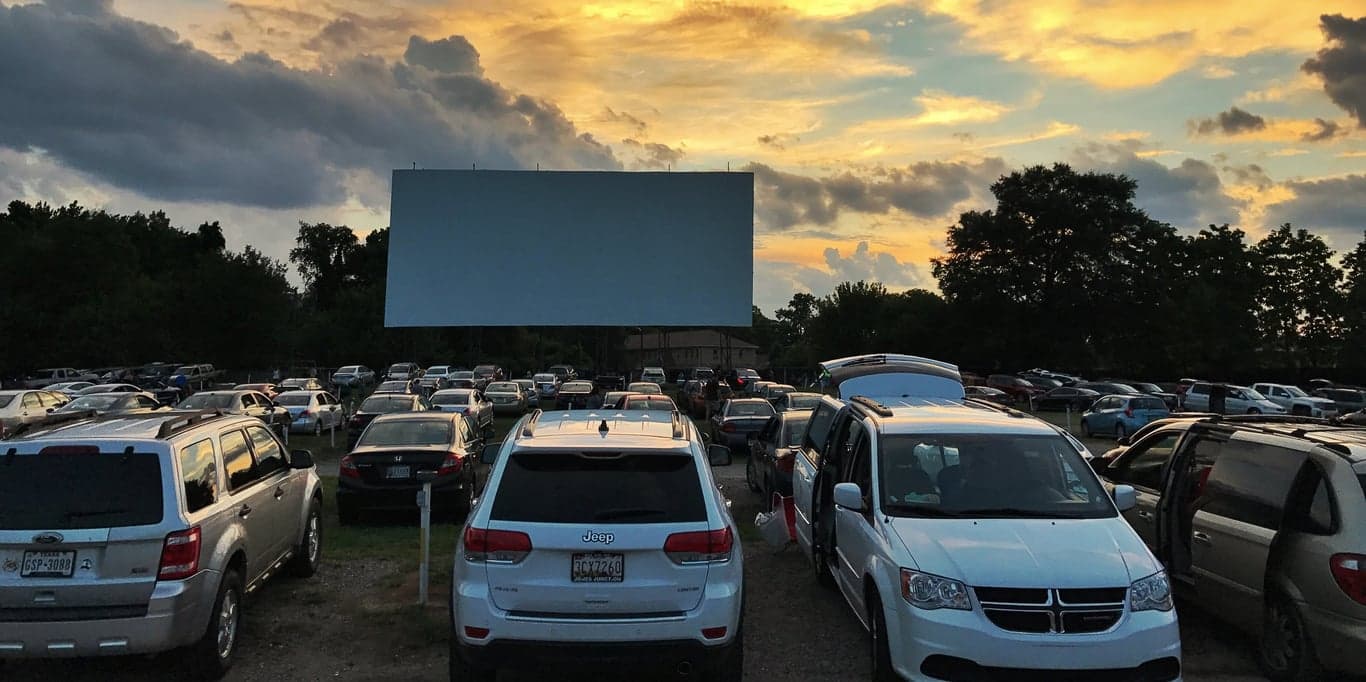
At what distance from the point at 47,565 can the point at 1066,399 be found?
40.5 m

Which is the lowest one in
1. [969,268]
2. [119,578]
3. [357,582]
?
[357,582]

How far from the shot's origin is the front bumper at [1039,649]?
16.0 feet

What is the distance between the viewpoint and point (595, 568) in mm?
5000

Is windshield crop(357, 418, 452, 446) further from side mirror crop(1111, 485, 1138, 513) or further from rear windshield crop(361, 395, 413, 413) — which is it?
rear windshield crop(361, 395, 413, 413)

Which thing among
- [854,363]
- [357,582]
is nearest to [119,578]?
[357,582]

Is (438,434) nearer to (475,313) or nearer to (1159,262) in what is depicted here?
(475,313)

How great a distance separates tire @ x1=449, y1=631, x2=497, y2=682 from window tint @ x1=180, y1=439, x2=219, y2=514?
2.03 metres

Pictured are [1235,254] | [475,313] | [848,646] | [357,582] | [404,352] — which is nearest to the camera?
[848,646]

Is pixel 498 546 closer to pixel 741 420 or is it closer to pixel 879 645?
pixel 879 645

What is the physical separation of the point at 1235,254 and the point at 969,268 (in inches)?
727

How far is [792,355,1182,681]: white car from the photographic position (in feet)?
16.3

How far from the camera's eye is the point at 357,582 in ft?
28.9

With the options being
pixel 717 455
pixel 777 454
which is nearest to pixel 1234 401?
pixel 777 454

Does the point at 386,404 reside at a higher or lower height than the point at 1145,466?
lower
